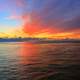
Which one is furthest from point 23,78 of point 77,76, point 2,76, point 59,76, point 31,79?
point 77,76

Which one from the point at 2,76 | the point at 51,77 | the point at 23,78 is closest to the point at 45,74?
the point at 51,77

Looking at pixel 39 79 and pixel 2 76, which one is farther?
pixel 2 76

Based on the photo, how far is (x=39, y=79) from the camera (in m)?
20.9

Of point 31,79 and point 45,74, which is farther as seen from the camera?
point 45,74

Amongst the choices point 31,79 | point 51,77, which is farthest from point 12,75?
point 51,77

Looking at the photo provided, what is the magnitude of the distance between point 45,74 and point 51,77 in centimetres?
156

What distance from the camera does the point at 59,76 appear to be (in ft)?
73.6

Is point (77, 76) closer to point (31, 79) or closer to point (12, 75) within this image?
point (31, 79)

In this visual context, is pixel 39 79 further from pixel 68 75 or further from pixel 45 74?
pixel 68 75

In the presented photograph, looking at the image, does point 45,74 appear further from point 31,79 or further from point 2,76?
point 2,76

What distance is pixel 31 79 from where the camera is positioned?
69.3 ft

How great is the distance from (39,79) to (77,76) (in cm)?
440

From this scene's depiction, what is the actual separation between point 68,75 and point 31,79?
459 cm

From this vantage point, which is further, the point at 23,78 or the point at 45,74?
the point at 45,74
